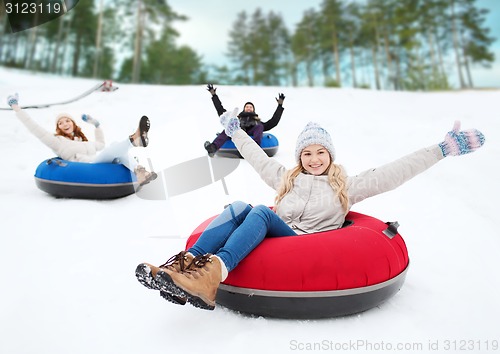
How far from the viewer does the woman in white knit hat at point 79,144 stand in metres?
4.02

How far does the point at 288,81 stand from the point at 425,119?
17.0m

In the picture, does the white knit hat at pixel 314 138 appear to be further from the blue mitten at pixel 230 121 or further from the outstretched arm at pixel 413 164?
the blue mitten at pixel 230 121

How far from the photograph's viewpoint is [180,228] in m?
3.43

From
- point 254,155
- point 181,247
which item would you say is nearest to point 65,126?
point 181,247

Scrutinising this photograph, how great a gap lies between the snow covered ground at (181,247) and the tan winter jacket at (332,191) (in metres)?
0.54

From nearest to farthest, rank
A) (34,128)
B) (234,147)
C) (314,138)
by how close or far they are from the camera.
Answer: (314,138), (34,128), (234,147)

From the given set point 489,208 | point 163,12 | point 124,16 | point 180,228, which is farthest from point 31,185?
point 124,16

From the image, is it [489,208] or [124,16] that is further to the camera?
[124,16]

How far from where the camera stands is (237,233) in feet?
5.90

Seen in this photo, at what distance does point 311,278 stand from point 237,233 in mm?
386

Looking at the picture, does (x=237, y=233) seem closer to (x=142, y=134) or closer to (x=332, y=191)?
(x=332, y=191)

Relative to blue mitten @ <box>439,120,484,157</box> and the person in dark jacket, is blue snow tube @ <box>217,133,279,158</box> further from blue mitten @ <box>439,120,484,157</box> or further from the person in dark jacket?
blue mitten @ <box>439,120,484,157</box>

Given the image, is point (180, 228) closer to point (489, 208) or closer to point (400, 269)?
point (400, 269)

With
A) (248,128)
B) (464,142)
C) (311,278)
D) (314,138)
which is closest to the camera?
(311,278)
